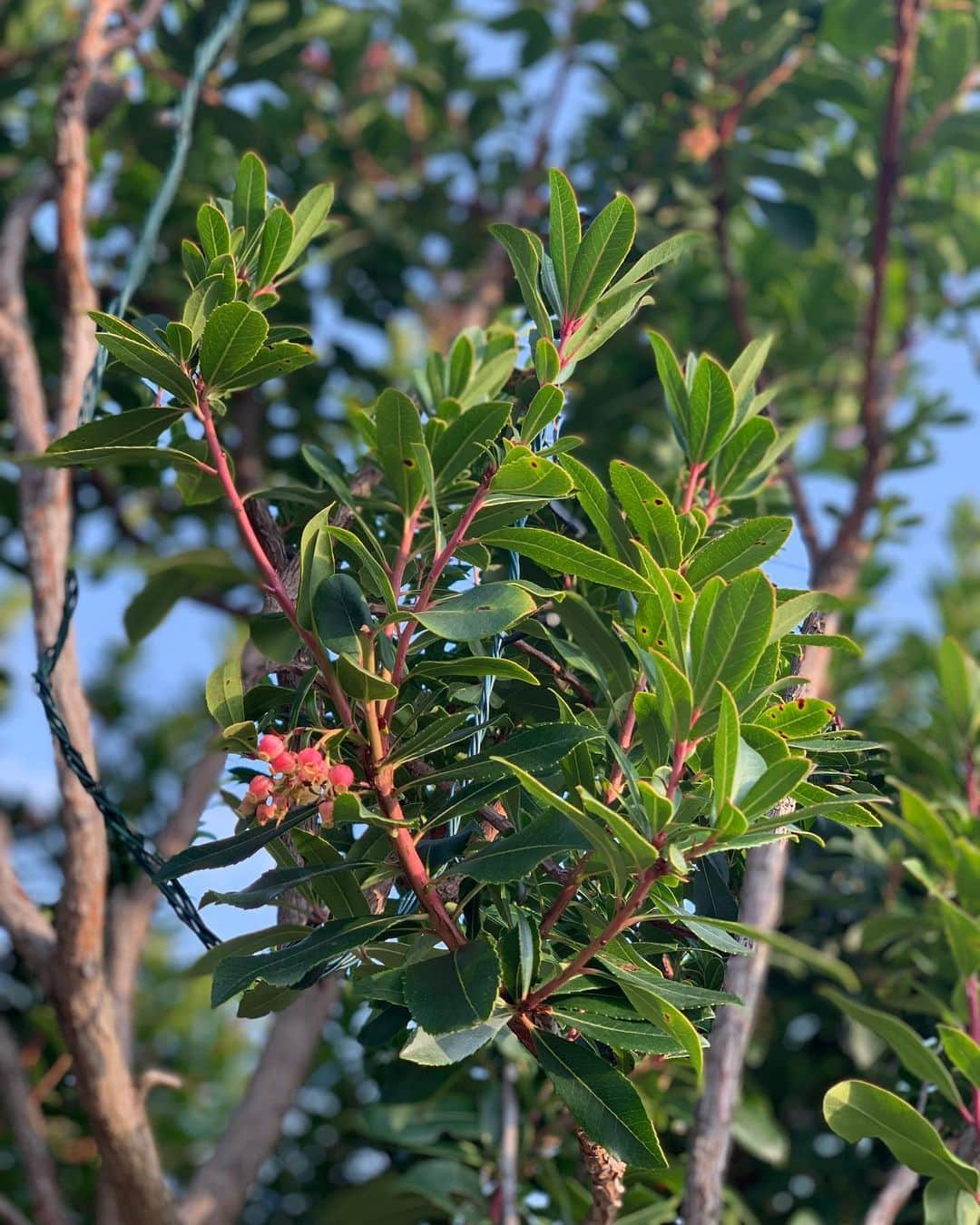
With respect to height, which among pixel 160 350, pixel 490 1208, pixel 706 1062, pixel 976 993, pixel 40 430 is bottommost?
pixel 490 1208

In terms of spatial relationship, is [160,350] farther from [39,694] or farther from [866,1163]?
[866,1163]

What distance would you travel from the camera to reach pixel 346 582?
1021mm

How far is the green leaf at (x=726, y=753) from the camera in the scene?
0.92 metres

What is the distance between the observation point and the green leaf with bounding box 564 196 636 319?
44.9 inches

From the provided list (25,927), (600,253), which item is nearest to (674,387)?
(600,253)

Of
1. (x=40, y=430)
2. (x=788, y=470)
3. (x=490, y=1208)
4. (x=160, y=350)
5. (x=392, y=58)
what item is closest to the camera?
(x=160, y=350)

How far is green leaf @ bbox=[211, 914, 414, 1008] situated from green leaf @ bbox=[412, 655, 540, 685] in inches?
7.7

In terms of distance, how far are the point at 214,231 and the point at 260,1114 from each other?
4.55 ft

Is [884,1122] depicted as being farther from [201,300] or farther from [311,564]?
[201,300]

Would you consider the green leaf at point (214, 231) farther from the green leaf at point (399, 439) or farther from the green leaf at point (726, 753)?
the green leaf at point (726, 753)

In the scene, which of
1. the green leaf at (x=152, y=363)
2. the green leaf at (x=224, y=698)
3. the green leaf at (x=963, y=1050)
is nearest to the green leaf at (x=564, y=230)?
the green leaf at (x=152, y=363)

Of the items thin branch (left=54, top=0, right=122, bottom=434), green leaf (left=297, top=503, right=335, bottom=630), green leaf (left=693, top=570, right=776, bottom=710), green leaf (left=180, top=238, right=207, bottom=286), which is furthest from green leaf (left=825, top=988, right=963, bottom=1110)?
thin branch (left=54, top=0, right=122, bottom=434)

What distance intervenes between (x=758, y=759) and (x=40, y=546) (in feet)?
4.16

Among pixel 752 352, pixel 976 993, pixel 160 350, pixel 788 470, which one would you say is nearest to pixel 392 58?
pixel 788 470
